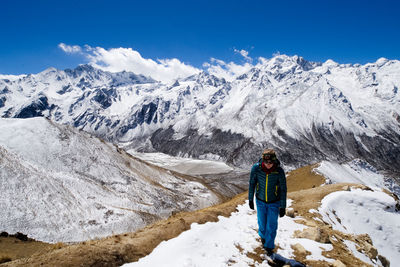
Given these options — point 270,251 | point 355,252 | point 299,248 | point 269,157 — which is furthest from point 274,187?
point 355,252

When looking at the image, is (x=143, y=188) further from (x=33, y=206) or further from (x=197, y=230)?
(x=197, y=230)

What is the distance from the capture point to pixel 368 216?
24281mm

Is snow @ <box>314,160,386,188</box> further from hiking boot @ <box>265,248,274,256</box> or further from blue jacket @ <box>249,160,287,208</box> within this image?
blue jacket @ <box>249,160,287,208</box>

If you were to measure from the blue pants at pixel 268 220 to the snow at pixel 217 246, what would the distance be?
0.82 m

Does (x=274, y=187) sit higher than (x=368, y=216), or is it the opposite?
(x=274, y=187)

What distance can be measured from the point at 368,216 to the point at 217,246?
2121 centimetres

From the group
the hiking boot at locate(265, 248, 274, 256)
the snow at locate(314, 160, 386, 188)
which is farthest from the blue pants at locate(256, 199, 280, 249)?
the snow at locate(314, 160, 386, 188)

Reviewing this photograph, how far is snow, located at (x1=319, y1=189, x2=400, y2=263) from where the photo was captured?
2147cm

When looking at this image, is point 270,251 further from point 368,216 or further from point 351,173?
point 351,173

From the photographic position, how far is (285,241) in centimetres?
1179

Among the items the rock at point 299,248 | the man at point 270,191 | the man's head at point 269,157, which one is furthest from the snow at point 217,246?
the man's head at point 269,157

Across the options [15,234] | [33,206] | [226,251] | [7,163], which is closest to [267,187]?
[226,251]

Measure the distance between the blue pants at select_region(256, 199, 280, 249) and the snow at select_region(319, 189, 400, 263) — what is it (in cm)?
1248

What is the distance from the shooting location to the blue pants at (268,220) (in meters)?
9.91
